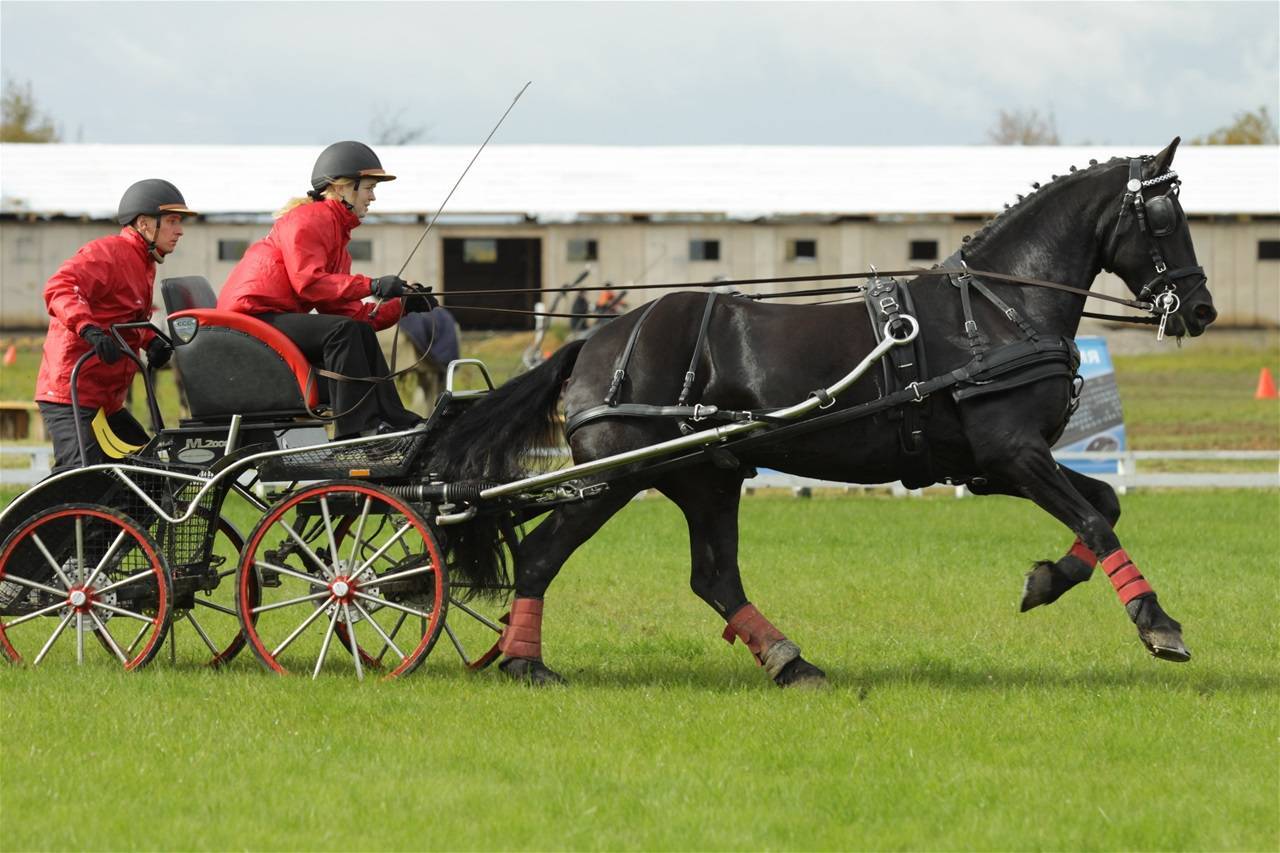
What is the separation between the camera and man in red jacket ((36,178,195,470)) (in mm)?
7820

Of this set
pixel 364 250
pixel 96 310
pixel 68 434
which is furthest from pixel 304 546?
pixel 364 250

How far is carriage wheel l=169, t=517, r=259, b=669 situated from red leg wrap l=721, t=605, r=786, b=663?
2.26 meters

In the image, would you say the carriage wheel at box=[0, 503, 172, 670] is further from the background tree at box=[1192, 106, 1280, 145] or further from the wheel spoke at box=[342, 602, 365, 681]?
the background tree at box=[1192, 106, 1280, 145]

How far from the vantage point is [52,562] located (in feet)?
24.7

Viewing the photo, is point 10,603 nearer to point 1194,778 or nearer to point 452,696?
point 452,696

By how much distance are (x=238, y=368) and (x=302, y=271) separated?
0.54 m

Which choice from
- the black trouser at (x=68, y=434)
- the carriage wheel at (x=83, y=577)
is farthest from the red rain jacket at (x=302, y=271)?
the carriage wheel at (x=83, y=577)

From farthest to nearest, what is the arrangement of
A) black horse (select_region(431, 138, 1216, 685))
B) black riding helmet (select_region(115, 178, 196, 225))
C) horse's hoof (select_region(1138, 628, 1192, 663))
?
black riding helmet (select_region(115, 178, 196, 225))
black horse (select_region(431, 138, 1216, 685))
horse's hoof (select_region(1138, 628, 1192, 663))

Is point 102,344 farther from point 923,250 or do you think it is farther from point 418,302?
point 923,250

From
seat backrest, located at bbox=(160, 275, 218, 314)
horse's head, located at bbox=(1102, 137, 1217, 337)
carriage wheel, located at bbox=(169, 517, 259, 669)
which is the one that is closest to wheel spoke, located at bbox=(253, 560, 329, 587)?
carriage wheel, located at bbox=(169, 517, 259, 669)

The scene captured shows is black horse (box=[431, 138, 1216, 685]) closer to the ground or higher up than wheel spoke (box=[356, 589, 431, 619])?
higher up

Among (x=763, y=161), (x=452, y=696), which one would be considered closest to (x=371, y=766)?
(x=452, y=696)

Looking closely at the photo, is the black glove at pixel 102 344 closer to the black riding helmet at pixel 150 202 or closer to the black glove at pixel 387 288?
the black riding helmet at pixel 150 202

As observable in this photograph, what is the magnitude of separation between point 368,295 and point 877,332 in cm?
230
